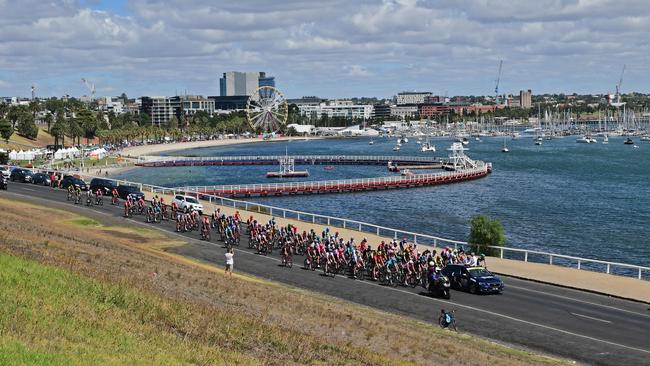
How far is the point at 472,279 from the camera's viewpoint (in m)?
38.3

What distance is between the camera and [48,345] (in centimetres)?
1858

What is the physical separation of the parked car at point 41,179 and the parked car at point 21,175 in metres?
0.61

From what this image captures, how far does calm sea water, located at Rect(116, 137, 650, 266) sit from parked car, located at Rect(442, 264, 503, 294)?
3330cm

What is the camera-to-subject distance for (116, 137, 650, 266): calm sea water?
79750 mm

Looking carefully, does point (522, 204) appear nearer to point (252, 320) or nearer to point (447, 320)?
point (447, 320)

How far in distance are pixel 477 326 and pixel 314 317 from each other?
6.76 metres

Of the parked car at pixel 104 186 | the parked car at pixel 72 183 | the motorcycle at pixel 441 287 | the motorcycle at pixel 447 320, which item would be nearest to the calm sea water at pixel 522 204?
the parked car at pixel 104 186

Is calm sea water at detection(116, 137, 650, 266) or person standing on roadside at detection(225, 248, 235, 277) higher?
person standing on roadside at detection(225, 248, 235, 277)

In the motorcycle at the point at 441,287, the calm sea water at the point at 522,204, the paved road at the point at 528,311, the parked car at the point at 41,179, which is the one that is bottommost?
the calm sea water at the point at 522,204

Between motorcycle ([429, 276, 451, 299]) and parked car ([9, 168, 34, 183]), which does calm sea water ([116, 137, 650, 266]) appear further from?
motorcycle ([429, 276, 451, 299])

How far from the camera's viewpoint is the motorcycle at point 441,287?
121 feet

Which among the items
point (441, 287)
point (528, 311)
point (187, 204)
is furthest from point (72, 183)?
point (528, 311)

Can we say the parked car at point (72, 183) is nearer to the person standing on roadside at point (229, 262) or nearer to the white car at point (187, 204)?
the white car at point (187, 204)

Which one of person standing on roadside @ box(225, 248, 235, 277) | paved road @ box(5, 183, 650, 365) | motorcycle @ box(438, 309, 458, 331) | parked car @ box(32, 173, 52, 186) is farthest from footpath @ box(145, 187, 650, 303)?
parked car @ box(32, 173, 52, 186)
